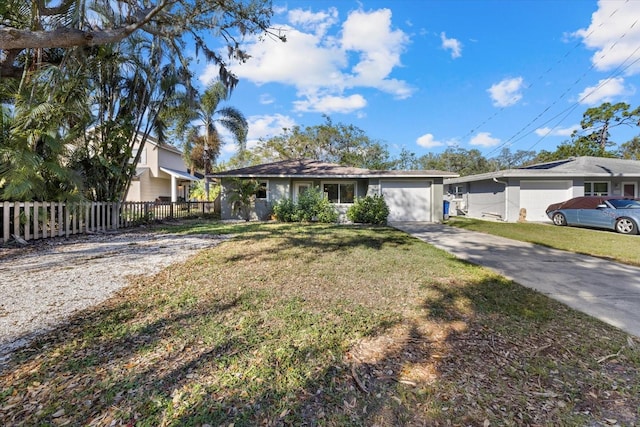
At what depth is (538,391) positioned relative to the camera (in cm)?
208

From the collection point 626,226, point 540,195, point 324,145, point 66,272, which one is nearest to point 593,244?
point 626,226

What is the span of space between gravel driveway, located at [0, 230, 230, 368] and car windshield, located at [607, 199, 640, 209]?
14.4 m

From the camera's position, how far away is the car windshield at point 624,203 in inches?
417

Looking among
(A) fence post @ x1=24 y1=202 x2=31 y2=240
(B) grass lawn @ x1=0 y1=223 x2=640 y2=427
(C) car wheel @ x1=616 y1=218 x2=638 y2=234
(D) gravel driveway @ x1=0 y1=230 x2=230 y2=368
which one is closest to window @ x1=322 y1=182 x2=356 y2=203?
(D) gravel driveway @ x1=0 y1=230 x2=230 y2=368

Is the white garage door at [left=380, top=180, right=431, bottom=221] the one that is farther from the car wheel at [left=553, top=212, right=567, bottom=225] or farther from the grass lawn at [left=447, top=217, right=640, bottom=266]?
the car wheel at [left=553, top=212, right=567, bottom=225]

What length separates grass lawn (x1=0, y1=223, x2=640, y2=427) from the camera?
6.07 feet

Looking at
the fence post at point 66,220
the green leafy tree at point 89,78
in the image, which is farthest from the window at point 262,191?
the fence post at point 66,220

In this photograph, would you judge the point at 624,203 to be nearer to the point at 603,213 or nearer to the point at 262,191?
the point at 603,213

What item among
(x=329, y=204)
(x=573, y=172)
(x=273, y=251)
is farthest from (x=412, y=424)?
(x=573, y=172)

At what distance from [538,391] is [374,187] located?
13.2m

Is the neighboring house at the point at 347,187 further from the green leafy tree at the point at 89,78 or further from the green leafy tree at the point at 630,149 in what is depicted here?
the green leafy tree at the point at 630,149

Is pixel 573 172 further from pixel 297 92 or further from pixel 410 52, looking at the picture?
pixel 297 92

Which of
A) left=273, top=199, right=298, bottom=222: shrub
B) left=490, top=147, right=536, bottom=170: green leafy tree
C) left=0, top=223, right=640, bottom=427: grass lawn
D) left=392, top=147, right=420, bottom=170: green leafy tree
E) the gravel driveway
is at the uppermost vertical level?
left=490, top=147, right=536, bottom=170: green leafy tree

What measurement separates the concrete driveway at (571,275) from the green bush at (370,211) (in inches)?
208
